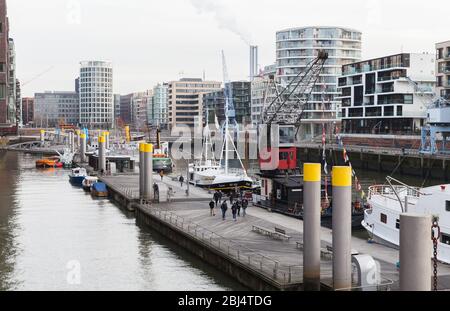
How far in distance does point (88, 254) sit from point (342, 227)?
54.5ft

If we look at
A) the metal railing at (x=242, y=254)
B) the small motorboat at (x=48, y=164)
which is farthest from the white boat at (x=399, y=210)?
the small motorboat at (x=48, y=164)

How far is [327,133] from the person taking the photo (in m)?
144

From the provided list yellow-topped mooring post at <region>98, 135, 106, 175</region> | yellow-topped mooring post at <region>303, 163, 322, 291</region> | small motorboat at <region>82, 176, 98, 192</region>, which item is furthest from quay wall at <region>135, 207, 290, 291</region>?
yellow-topped mooring post at <region>98, 135, 106, 175</region>

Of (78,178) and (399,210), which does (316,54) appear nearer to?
(78,178)

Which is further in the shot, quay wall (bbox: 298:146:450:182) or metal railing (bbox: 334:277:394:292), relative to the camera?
quay wall (bbox: 298:146:450:182)

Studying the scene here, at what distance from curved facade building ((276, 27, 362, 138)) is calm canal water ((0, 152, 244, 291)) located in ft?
311

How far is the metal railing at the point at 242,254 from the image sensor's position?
21984 millimetres

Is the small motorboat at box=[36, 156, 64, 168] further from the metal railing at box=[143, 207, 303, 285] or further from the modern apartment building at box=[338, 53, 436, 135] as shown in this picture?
the metal railing at box=[143, 207, 303, 285]

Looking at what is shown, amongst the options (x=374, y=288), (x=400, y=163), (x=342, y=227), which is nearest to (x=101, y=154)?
(x=400, y=163)

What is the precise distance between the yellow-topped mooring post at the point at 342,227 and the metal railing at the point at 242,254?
2.02 m

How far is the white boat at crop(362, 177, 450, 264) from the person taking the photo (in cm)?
2547
